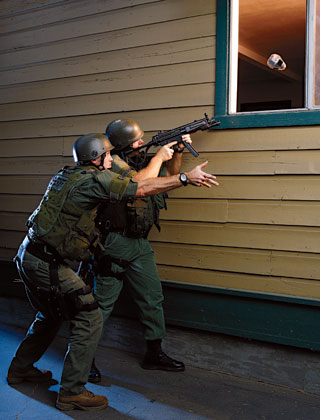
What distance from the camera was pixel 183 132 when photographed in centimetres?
384

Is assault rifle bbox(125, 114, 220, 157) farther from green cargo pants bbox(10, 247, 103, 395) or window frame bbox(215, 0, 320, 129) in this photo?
green cargo pants bbox(10, 247, 103, 395)

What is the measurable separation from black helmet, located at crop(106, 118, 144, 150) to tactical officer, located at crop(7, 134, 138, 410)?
685mm

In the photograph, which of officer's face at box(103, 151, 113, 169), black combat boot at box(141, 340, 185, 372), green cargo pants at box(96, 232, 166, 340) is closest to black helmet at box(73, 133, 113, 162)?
officer's face at box(103, 151, 113, 169)

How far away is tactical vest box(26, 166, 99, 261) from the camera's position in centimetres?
328

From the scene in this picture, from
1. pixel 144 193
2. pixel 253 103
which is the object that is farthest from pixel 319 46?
pixel 253 103

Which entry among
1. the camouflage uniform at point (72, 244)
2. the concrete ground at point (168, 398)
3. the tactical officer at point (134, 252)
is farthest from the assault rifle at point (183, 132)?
the concrete ground at point (168, 398)

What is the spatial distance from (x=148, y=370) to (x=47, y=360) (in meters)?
0.93

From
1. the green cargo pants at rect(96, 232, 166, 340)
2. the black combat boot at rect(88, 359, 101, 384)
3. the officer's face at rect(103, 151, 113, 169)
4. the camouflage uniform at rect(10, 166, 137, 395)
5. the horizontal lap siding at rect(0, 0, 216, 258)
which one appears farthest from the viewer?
the horizontal lap siding at rect(0, 0, 216, 258)

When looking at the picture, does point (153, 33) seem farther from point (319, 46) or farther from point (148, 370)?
point (148, 370)

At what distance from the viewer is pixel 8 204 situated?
5.28 meters

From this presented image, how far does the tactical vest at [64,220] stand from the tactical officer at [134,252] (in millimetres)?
474

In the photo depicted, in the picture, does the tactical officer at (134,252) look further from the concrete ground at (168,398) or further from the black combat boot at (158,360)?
the concrete ground at (168,398)

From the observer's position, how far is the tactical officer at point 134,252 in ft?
12.7

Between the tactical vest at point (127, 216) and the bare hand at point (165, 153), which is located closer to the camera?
the bare hand at point (165, 153)
